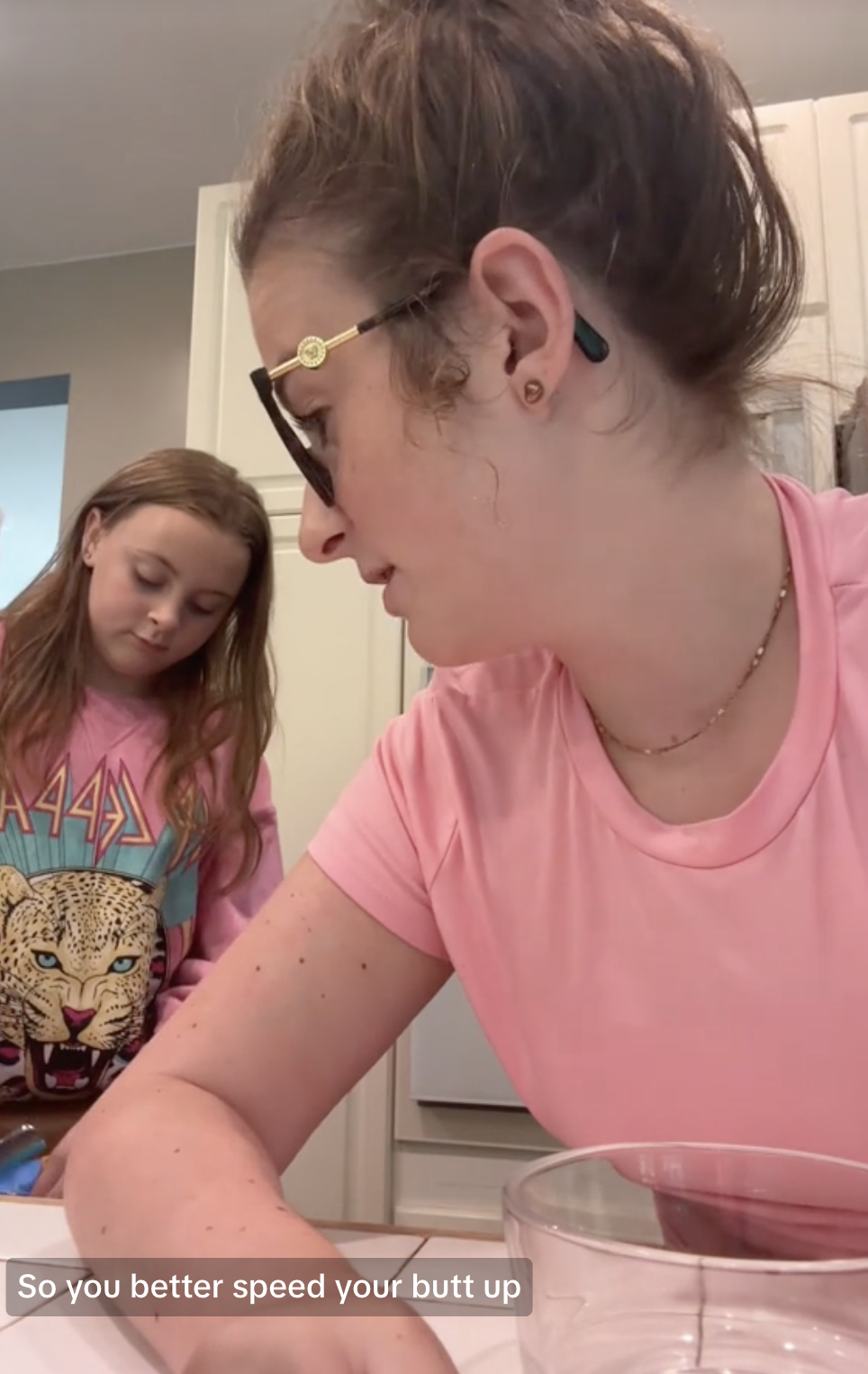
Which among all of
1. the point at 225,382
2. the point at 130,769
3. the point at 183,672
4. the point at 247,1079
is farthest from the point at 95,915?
the point at 225,382

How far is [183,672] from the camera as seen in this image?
53.3 inches

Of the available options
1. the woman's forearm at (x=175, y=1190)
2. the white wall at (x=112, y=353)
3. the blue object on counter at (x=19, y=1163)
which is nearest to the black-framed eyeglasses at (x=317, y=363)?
the woman's forearm at (x=175, y=1190)

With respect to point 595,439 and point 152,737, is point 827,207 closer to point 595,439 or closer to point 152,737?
point 152,737

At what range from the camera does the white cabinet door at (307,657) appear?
64.4 inches

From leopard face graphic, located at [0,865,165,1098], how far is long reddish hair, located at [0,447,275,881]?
116 millimetres

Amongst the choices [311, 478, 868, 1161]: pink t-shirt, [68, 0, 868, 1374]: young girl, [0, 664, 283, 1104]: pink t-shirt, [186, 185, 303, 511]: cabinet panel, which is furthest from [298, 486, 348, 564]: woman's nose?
[186, 185, 303, 511]: cabinet panel

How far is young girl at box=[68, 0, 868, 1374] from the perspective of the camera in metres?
0.48

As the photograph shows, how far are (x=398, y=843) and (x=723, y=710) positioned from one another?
0.59 ft

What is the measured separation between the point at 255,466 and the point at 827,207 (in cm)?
100

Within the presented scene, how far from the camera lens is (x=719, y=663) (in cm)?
54

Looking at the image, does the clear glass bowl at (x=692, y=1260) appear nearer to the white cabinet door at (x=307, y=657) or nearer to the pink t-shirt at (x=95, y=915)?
the pink t-shirt at (x=95, y=915)

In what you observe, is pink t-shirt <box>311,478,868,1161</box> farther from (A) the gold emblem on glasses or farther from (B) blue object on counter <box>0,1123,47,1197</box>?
(B) blue object on counter <box>0,1123,47,1197</box>

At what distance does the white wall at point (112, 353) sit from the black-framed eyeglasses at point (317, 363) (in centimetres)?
214

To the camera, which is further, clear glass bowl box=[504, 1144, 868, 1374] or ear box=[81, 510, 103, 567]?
ear box=[81, 510, 103, 567]
